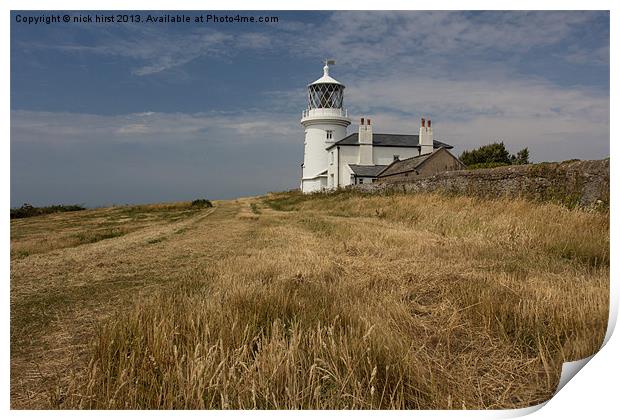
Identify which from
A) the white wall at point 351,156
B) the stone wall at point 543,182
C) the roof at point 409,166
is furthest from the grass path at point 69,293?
the white wall at point 351,156

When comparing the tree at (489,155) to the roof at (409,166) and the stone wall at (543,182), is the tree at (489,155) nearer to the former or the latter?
the roof at (409,166)

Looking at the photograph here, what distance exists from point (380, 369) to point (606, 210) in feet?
20.2

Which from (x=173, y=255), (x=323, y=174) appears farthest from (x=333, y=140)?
(x=173, y=255)

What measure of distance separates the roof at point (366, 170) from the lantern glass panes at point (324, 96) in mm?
7343

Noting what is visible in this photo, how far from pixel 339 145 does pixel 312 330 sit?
140ft

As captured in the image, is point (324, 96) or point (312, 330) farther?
point (324, 96)

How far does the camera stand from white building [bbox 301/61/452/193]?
43938 millimetres

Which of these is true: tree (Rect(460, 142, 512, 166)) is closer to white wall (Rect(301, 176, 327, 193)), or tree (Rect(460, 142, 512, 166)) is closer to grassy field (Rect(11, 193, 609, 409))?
white wall (Rect(301, 176, 327, 193))

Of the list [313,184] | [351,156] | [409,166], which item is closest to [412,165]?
[409,166]

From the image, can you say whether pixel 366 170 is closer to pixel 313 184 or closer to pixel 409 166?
pixel 313 184

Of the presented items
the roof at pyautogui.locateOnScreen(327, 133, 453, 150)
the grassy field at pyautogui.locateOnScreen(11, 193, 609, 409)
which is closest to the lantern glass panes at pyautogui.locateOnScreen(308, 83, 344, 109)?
the roof at pyautogui.locateOnScreen(327, 133, 453, 150)

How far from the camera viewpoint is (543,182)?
9711 mm

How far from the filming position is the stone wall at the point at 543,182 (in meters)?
7.78

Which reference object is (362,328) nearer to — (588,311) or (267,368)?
(267,368)
